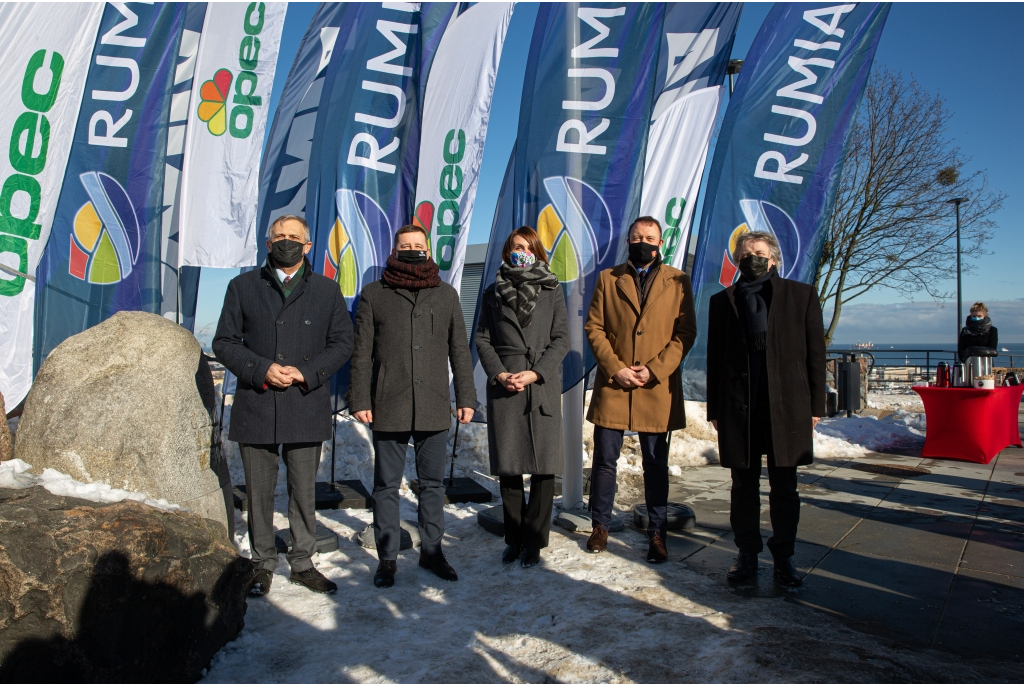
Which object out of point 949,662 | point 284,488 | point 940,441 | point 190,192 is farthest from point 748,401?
point 940,441

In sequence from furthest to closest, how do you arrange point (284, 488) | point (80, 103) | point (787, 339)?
point (284, 488), point (80, 103), point (787, 339)

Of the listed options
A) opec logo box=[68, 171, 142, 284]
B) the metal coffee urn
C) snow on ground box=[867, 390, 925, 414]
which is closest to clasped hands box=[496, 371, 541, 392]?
opec logo box=[68, 171, 142, 284]

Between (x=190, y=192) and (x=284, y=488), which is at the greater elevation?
(x=190, y=192)

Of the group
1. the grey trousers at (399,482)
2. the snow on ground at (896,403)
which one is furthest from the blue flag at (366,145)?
the snow on ground at (896,403)

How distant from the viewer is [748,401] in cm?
371

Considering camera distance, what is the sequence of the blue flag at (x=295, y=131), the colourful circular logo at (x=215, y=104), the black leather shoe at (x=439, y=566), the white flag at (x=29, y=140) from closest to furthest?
the black leather shoe at (x=439, y=566) → the white flag at (x=29, y=140) → the colourful circular logo at (x=215, y=104) → the blue flag at (x=295, y=131)

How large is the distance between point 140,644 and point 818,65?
19.3ft

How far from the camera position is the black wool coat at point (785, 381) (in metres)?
3.61

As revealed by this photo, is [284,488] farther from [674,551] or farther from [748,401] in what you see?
[748,401]

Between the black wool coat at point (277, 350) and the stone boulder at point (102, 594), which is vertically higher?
the black wool coat at point (277, 350)

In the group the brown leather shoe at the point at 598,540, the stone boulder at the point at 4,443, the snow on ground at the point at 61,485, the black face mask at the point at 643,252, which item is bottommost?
Answer: the brown leather shoe at the point at 598,540

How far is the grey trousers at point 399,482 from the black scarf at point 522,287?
2.78ft

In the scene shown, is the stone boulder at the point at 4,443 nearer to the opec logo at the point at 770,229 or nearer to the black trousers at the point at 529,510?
the black trousers at the point at 529,510

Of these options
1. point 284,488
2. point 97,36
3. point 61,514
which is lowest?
point 284,488
